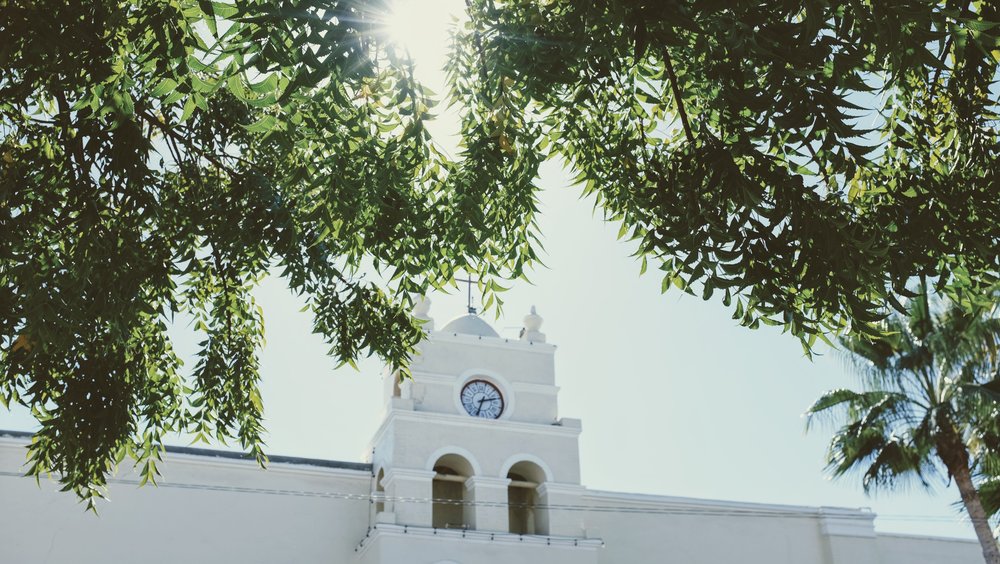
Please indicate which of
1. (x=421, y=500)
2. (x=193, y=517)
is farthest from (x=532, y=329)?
(x=193, y=517)

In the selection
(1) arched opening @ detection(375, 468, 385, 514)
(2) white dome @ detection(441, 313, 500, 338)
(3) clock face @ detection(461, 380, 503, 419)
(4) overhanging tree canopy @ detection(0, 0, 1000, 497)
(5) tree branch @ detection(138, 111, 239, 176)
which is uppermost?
(2) white dome @ detection(441, 313, 500, 338)

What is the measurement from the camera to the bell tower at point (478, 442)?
16797mm

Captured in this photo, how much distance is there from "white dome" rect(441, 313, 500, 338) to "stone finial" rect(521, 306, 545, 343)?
604 mm

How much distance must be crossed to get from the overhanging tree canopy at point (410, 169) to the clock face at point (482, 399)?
11.4m

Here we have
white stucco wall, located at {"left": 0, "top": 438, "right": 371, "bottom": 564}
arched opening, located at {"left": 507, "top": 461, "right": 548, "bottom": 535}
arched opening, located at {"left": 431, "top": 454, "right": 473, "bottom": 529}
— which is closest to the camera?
white stucco wall, located at {"left": 0, "top": 438, "right": 371, "bottom": 564}

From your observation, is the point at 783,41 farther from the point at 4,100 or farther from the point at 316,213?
the point at 4,100

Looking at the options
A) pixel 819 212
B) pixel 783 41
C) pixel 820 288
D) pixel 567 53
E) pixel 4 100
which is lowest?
pixel 820 288

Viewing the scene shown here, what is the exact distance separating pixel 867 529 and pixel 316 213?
19449 millimetres

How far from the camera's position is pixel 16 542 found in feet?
51.8

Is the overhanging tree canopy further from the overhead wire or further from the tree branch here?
the overhead wire

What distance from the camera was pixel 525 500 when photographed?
18.4 meters

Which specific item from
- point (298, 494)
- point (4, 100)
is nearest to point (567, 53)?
point (4, 100)

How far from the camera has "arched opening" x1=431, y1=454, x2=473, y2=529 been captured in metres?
17.3

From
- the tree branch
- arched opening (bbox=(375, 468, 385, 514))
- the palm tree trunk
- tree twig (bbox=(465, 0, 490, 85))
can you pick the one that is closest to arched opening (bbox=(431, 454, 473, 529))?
arched opening (bbox=(375, 468, 385, 514))
